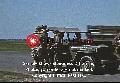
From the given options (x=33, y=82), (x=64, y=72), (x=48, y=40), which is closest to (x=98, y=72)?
(x=64, y=72)

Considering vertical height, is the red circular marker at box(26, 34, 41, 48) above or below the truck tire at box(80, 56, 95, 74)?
above

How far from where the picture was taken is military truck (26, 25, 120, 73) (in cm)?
1848

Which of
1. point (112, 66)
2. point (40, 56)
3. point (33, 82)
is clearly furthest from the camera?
point (112, 66)

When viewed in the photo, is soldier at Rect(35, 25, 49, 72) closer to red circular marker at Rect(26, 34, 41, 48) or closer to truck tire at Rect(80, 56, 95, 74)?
truck tire at Rect(80, 56, 95, 74)

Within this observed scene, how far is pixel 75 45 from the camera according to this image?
19.2 m

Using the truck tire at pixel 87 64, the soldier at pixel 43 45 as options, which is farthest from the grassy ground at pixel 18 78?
the truck tire at pixel 87 64

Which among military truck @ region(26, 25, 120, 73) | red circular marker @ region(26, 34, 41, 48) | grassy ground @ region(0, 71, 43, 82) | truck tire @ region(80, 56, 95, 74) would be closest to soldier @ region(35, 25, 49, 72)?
military truck @ region(26, 25, 120, 73)

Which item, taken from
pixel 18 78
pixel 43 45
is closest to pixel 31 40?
pixel 18 78

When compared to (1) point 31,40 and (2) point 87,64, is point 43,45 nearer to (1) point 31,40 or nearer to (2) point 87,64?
(2) point 87,64

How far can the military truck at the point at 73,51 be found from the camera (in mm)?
18484

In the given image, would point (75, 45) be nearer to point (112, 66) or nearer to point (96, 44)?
point (96, 44)

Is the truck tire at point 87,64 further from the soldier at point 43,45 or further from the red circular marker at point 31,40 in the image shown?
the red circular marker at point 31,40

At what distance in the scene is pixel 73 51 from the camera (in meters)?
19.1

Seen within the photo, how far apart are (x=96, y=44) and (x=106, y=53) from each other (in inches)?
27.2
